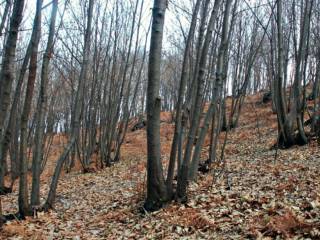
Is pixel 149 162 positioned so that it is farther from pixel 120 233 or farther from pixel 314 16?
pixel 314 16

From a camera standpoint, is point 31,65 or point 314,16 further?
point 314,16

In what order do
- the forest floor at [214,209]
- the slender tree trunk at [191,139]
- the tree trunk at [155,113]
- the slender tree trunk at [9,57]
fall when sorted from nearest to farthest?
the forest floor at [214,209], the slender tree trunk at [9,57], the tree trunk at [155,113], the slender tree trunk at [191,139]

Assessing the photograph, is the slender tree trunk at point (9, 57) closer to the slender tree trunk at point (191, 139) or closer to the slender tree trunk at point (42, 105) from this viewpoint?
the slender tree trunk at point (42, 105)

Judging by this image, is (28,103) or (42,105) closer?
(28,103)

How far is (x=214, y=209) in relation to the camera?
6074 mm

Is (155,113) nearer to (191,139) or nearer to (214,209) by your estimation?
(191,139)

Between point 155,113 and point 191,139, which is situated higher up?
point 155,113

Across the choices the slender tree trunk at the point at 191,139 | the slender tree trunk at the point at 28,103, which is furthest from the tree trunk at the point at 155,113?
the slender tree trunk at the point at 28,103

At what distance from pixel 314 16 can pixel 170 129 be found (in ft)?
43.8

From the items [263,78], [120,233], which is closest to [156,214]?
[120,233]

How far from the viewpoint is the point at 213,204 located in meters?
6.32

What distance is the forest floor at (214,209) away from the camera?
196 inches

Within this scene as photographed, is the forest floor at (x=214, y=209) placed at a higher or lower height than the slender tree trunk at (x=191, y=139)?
lower

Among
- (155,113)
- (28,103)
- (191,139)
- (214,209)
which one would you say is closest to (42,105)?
(28,103)
